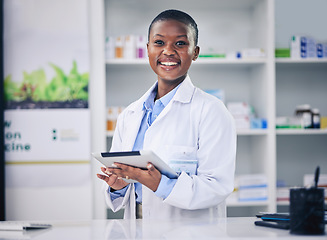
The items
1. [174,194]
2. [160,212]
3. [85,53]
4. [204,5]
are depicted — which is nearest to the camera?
[174,194]

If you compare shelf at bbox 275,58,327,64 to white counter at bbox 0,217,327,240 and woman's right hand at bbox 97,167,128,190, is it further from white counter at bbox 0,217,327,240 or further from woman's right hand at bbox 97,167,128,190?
white counter at bbox 0,217,327,240

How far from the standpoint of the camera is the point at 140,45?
136 inches

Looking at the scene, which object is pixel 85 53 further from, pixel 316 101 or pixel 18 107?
pixel 316 101

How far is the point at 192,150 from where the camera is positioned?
6.10 ft

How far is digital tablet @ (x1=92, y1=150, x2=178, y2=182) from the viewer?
5.02ft

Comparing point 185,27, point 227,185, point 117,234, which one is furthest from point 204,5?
point 117,234

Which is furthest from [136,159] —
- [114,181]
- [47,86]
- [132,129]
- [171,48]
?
[47,86]

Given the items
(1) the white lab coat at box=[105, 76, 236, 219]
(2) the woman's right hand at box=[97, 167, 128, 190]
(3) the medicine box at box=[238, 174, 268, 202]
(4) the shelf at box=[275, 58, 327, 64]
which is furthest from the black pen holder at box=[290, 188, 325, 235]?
(4) the shelf at box=[275, 58, 327, 64]

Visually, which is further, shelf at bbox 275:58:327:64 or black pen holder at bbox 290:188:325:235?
shelf at bbox 275:58:327:64

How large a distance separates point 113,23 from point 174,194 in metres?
2.50

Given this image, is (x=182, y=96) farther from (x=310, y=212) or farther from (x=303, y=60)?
(x=303, y=60)

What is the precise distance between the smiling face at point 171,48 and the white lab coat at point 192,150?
8 centimetres

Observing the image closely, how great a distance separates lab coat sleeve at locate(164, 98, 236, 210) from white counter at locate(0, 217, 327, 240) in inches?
5.4

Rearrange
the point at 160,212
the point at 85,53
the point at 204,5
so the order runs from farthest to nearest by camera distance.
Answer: the point at 204,5 → the point at 85,53 → the point at 160,212
